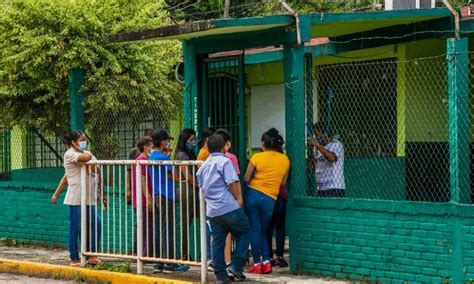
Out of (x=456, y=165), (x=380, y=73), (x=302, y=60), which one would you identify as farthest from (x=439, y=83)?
(x=456, y=165)

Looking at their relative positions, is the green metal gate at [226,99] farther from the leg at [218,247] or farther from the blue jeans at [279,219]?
the leg at [218,247]

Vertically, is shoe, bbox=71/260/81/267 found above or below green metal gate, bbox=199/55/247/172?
below

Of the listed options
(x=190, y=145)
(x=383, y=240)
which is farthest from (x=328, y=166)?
(x=383, y=240)

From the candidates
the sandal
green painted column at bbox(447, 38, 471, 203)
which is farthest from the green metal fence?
the sandal

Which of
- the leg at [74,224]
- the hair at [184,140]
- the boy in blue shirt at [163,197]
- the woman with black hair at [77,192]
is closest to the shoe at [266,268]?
the boy in blue shirt at [163,197]

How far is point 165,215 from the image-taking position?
11.6 meters

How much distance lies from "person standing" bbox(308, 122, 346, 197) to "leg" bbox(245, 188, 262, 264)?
1.00m

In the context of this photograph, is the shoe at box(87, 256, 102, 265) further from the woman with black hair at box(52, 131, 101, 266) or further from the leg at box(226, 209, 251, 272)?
the leg at box(226, 209, 251, 272)

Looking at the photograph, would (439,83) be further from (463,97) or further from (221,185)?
(221,185)

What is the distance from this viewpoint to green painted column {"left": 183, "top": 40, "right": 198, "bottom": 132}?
1322 cm

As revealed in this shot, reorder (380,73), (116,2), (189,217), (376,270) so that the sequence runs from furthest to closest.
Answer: (116,2), (380,73), (189,217), (376,270)

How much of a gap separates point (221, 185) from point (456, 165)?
2.46m

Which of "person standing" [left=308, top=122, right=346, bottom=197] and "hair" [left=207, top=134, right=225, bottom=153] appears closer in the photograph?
"hair" [left=207, top=134, right=225, bottom=153]

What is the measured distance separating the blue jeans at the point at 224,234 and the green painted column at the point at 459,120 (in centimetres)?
227
